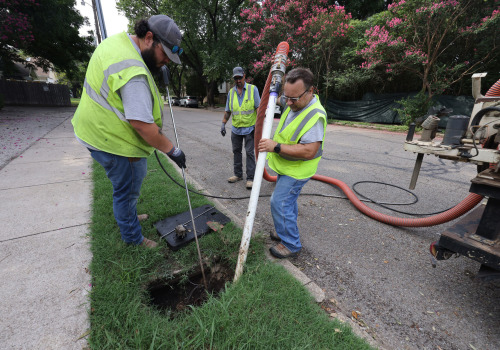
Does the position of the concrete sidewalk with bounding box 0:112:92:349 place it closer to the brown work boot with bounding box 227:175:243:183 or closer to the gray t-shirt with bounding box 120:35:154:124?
the gray t-shirt with bounding box 120:35:154:124

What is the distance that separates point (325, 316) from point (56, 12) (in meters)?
19.0

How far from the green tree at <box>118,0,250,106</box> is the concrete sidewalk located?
60.1 feet

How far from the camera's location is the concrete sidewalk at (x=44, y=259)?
149 centimetres

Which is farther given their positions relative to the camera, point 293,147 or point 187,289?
point 187,289

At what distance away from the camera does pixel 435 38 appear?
971 centimetres

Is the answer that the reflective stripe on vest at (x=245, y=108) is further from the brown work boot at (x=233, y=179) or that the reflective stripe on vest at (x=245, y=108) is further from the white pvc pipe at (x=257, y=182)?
the white pvc pipe at (x=257, y=182)

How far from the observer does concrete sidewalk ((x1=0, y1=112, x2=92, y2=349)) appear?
4.90 ft

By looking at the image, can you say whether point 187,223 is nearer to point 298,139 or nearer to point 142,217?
point 142,217

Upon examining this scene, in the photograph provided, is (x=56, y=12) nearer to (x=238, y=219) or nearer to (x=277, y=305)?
(x=238, y=219)

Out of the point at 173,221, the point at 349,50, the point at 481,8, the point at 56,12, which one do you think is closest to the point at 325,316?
the point at 173,221

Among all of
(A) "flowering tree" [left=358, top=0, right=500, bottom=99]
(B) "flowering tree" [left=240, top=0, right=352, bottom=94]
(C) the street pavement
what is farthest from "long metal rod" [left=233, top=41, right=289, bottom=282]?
(B) "flowering tree" [left=240, top=0, right=352, bottom=94]

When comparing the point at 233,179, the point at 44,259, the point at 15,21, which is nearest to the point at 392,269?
the point at 233,179

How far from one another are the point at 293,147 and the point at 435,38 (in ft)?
39.7

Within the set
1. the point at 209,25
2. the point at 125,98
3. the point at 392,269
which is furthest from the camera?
the point at 209,25
